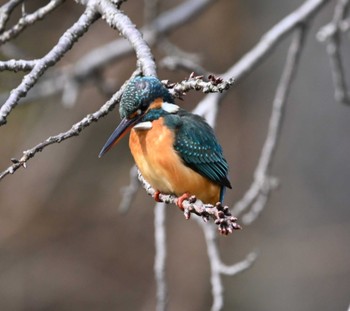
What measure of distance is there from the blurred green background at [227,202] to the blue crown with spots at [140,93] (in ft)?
14.0

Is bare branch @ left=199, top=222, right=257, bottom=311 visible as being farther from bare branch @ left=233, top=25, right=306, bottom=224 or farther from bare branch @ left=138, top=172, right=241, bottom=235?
bare branch @ left=138, top=172, right=241, bottom=235

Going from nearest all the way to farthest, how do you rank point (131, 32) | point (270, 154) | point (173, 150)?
point (131, 32) < point (173, 150) < point (270, 154)

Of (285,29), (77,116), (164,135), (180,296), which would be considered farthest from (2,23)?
(180,296)

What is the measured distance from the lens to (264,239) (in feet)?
24.1

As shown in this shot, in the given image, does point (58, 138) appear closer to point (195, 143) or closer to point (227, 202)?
point (195, 143)

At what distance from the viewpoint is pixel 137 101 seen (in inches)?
97.9

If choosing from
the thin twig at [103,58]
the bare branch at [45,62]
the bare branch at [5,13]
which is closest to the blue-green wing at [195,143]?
the bare branch at [45,62]

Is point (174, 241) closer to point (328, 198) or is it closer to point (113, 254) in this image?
point (113, 254)

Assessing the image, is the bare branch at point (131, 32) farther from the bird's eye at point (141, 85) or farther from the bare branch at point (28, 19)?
the bare branch at point (28, 19)

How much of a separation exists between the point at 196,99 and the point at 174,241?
1228mm

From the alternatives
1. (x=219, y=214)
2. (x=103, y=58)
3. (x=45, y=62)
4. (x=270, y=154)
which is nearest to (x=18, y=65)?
(x=45, y=62)

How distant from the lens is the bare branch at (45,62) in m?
2.21

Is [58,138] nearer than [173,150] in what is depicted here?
Yes

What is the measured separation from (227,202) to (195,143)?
4366 millimetres
